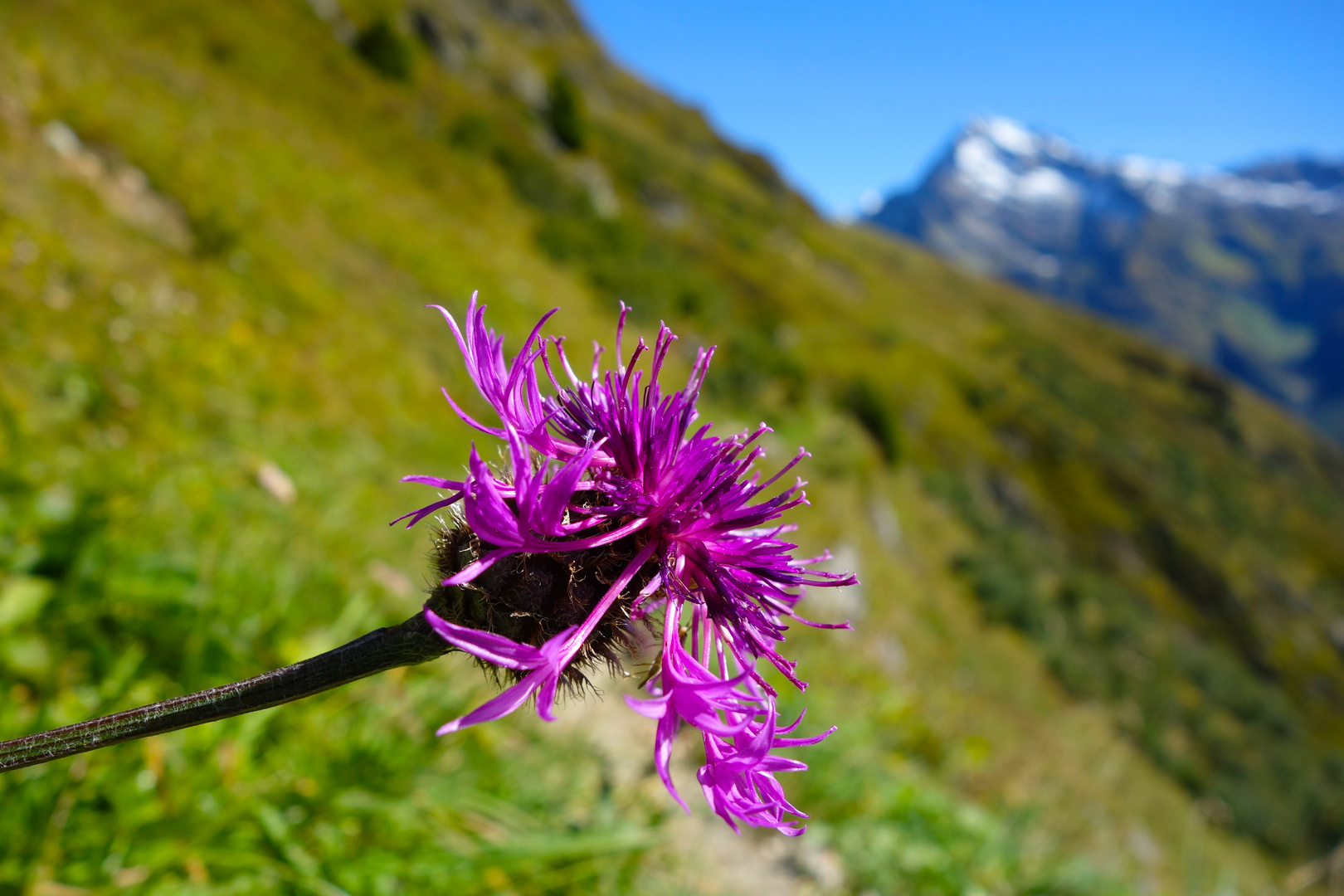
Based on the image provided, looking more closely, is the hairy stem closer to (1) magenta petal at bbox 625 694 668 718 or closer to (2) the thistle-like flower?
(2) the thistle-like flower

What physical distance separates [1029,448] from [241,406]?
217ft

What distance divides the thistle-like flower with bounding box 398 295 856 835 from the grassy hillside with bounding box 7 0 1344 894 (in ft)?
6.15

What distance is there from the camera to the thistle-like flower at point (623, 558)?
1.26 meters

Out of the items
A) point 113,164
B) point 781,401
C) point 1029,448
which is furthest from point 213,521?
point 1029,448

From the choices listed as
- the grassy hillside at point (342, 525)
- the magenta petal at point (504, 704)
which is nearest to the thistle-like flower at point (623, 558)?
the magenta petal at point (504, 704)

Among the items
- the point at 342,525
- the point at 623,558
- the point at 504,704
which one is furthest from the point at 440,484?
the point at 342,525

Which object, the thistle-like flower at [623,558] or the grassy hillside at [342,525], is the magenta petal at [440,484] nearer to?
the thistle-like flower at [623,558]

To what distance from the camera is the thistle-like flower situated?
126 cm

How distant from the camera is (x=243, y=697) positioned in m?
1.10

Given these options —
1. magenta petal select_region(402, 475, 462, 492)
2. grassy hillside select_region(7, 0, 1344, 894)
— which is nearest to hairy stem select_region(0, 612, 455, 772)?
magenta petal select_region(402, 475, 462, 492)

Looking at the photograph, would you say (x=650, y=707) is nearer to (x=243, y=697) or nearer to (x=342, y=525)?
(x=243, y=697)

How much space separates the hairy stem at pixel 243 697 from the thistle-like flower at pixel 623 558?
9 cm

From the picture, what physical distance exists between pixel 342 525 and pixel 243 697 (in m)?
4.25

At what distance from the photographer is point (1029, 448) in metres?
63.3
